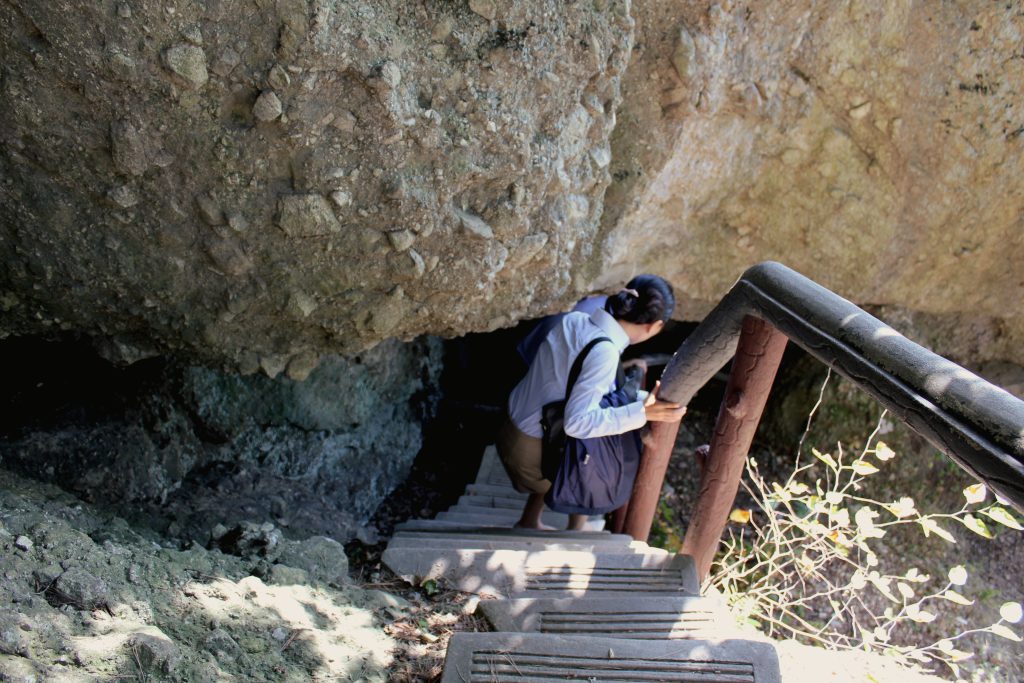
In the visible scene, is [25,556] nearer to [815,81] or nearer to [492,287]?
[492,287]

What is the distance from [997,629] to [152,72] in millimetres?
3290

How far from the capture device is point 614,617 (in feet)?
8.59

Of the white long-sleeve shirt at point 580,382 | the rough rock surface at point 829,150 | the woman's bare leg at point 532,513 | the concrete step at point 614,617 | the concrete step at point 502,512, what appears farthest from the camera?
the concrete step at point 502,512

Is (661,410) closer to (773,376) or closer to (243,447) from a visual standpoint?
(773,376)

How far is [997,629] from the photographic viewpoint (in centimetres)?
253

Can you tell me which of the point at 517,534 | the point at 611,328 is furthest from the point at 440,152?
the point at 517,534

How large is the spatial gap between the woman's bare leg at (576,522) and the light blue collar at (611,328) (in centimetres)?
124

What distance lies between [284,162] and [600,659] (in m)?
1.89

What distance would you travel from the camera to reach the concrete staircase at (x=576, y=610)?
2.10m

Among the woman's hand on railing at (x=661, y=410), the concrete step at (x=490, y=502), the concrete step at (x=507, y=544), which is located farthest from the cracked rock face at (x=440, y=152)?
the concrete step at (x=490, y=502)

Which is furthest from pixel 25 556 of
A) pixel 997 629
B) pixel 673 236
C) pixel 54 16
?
pixel 673 236

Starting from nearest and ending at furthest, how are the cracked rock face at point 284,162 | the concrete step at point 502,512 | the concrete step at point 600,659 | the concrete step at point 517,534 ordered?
the concrete step at point 600,659
the cracked rock face at point 284,162
the concrete step at point 517,534
the concrete step at point 502,512

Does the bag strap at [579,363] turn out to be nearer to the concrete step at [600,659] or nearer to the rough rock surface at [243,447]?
the concrete step at [600,659]

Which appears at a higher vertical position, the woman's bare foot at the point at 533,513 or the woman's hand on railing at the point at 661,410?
the woman's hand on railing at the point at 661,410
